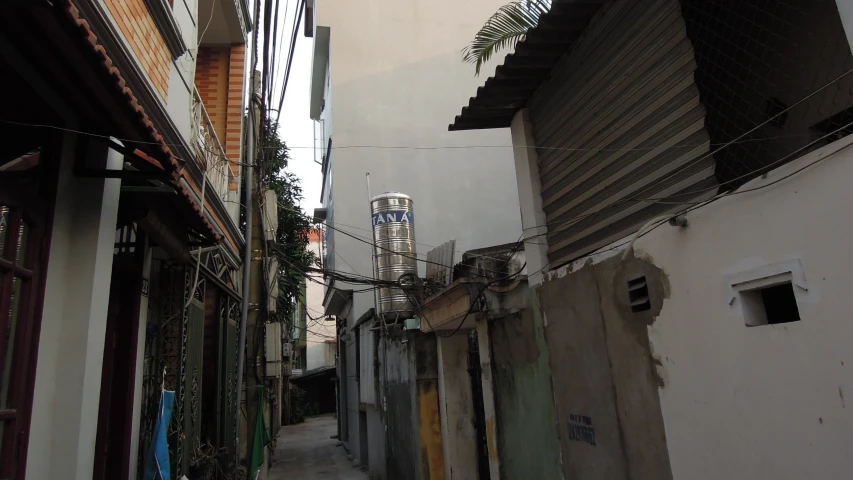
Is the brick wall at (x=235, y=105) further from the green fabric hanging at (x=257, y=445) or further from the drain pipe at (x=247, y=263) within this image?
the green fabric hanging at (x=257, y=445)

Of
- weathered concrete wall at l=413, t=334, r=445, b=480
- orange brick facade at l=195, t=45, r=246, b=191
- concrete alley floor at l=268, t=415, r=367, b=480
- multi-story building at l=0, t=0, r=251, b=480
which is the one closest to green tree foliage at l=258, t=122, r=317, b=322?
Result: concrete alley floor at l=268, t=415, r=367, b=480

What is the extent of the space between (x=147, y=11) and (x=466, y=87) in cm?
1141

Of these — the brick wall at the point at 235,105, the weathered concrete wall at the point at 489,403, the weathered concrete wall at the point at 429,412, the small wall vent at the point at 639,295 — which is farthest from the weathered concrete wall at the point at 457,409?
the brick wall at the point at 235,105

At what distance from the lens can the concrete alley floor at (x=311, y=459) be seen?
1280 cm

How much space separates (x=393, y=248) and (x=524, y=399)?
536 cm

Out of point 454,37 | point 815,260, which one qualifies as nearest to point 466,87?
point 454,37

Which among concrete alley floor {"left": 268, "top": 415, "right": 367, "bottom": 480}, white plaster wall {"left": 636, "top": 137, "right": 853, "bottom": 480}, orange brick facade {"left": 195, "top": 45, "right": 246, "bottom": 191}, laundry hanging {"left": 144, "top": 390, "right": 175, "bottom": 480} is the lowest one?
concrete alley floor {"left": 268, "top": 415, "right": 367, "bottom": 480}

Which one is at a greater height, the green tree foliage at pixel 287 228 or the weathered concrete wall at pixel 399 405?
the green tree foliage at pixel 287 228

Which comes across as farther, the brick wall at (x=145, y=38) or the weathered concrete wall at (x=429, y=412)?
the weathered concrete wall at (x=429, y=412)

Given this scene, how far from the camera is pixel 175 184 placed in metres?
3.73

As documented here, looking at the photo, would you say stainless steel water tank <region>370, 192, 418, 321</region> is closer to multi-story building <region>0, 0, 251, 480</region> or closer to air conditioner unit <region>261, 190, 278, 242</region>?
air conditioner unit <region>261, 190, 278, 242</region>

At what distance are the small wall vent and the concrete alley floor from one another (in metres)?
10.2

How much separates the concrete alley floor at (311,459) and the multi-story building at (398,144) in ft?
2.55

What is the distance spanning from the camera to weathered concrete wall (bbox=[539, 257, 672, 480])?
3.73 m
